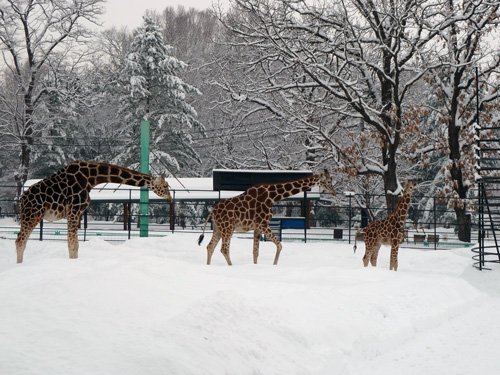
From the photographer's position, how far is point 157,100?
3991cm

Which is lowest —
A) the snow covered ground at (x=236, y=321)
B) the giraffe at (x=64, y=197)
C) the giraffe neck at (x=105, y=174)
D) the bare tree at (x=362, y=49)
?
the snow covered ground at (x=236, y=321)

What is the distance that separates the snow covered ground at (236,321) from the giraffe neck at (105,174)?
2738 millimetres

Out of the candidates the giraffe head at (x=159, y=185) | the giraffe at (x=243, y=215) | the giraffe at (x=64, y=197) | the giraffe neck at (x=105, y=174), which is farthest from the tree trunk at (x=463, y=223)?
the giraffe at (x=64, y=197)

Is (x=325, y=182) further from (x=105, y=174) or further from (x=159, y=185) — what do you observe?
(x=105, y=174)

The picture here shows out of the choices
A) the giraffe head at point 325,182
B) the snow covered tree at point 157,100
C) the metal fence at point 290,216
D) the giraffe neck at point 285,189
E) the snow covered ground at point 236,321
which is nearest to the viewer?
the snow covered ground at point 236,321

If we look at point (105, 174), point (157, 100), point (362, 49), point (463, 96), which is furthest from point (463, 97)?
point (157, 100)

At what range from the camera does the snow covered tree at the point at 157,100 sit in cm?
3812

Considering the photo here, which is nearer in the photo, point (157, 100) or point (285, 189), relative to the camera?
point (285, 189)

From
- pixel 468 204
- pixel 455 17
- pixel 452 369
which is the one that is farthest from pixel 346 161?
pixel 452 369

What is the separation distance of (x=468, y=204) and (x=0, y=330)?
17.5 m

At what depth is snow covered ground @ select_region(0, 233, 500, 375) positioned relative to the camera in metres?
5.42

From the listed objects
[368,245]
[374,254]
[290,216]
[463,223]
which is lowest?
Answer: [374,254]

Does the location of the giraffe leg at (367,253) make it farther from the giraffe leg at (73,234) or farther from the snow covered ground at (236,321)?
the giraffe leg at (73,234)

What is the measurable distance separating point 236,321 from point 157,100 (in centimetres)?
3392
